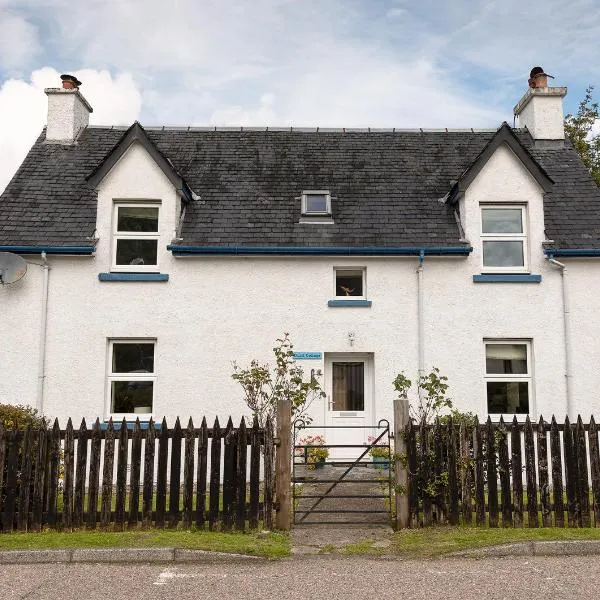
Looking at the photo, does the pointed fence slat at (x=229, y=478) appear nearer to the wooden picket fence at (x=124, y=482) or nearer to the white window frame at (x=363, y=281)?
the wooden picket fence at (x=124, y=482)

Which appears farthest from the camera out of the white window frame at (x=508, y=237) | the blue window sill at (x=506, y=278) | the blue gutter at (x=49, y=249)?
the white window frame at (x=508, y=237)

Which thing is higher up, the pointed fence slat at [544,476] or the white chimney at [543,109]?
the white chimney at [543,109]

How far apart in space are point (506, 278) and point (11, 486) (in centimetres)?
1011

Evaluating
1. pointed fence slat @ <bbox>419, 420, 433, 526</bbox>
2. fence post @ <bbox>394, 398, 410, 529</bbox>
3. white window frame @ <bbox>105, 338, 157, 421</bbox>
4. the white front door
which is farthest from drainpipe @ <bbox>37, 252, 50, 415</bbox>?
pointed fence slat @ <bbox>419, 420, 433, 526</bbox>

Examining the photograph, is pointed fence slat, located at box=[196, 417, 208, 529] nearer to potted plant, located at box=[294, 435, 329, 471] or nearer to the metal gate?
the metal gate

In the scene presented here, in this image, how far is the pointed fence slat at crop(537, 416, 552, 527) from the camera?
8.95 meters

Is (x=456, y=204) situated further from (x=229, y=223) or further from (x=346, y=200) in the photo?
(x=229, y=223)

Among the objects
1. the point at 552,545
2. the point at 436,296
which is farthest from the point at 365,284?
the point at 552,545

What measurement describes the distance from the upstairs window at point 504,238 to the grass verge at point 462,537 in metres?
6.89

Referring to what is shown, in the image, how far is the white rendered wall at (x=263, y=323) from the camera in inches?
540

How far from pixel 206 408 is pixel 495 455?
6.57m

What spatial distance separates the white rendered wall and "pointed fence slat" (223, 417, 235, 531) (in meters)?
4.69

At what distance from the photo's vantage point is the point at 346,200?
15.6 metres

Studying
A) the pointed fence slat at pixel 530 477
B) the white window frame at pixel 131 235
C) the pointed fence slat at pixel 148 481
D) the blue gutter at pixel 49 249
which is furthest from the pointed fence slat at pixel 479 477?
the blue gutter at pixel 49 249
